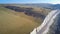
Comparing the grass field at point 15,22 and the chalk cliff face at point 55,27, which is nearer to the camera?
the grass field at point 15,22

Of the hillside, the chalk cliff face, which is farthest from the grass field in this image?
the chalk cliff face

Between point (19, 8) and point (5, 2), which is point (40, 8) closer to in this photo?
point (19, 8)

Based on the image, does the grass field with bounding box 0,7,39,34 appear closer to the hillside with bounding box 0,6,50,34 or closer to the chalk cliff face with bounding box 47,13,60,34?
the hillside with bounding box 0,6,50,34

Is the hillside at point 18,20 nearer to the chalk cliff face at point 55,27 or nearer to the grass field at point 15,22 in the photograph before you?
the grass field at point 15,22

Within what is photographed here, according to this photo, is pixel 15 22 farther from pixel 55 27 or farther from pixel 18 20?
pixel 55 27

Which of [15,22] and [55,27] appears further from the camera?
[55,27]

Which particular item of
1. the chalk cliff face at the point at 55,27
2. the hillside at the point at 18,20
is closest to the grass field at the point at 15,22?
the hillside at the point at 18,20

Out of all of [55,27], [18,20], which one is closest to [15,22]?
[18,20]

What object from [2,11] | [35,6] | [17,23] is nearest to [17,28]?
[17,23]
